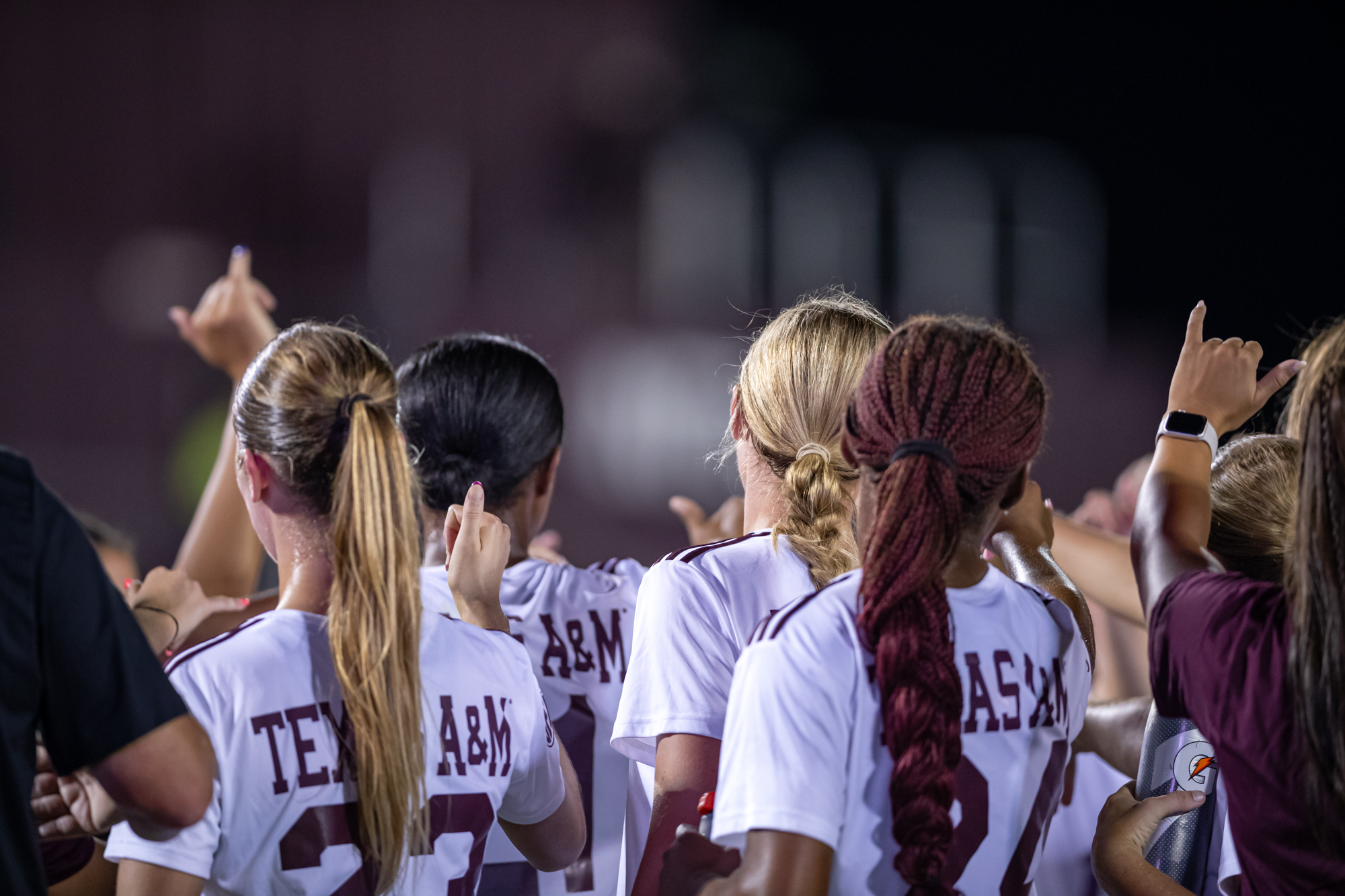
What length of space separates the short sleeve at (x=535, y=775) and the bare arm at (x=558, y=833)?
20 millimetres

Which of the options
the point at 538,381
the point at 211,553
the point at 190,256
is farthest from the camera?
the point at 190,256

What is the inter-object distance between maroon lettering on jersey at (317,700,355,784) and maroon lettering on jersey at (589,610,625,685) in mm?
735

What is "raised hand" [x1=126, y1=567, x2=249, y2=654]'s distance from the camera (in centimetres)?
178

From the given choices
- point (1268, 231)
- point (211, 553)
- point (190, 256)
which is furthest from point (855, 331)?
point (1268, 231)

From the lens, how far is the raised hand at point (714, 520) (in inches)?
106

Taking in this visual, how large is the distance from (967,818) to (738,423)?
2.45ft

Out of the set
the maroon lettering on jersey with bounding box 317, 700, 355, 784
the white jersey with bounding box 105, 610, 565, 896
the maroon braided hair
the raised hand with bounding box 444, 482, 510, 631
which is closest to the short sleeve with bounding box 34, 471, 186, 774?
the white jersey with bounding box 105, 610, 565, 896

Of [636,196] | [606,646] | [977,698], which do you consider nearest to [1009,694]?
[977,698]

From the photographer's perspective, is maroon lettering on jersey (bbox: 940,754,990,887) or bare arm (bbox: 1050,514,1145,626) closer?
maroon lettering on jersey (bbox: 940,754,990,887)

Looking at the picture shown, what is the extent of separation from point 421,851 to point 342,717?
21 cm

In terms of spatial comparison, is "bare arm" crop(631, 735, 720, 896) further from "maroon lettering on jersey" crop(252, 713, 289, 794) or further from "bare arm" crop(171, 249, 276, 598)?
"bare arm" crop(171, 249, 276, 598)

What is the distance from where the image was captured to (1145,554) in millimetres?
1406

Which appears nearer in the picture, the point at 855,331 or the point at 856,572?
the point at 856,572

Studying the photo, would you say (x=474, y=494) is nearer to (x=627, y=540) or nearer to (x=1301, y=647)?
(x=1301, y=647)
